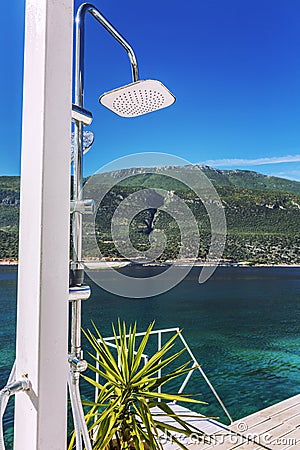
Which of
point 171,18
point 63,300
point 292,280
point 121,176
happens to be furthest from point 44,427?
point 292,280

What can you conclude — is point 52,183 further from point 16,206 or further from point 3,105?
point 3,105

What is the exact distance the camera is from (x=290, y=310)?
1386 cm

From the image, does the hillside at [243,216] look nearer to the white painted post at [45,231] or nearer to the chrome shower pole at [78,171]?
the chrome shower pole at [78,171]

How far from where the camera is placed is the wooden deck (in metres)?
2.34

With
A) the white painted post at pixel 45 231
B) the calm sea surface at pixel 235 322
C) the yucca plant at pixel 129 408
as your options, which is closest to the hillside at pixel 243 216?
the calm sea surface at pixel 235 322

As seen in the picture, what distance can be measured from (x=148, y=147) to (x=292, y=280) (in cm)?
638

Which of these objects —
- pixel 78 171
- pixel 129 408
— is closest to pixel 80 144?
pixel 78 171

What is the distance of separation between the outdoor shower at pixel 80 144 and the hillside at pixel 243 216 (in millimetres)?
8075

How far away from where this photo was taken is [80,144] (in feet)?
3.71

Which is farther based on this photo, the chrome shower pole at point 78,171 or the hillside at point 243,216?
the hillside at point 243,216

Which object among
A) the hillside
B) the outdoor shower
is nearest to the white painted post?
the outdoor shower

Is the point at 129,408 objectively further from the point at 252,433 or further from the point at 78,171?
the point at 252,433

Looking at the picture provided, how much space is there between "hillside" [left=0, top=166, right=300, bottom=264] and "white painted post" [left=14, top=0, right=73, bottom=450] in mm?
8452

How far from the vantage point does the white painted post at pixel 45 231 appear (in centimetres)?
78
